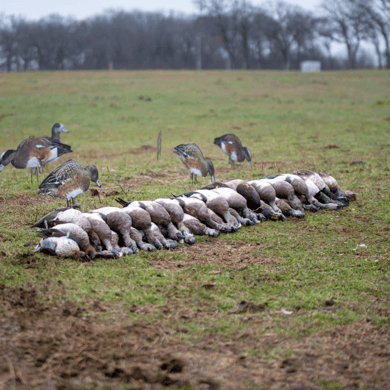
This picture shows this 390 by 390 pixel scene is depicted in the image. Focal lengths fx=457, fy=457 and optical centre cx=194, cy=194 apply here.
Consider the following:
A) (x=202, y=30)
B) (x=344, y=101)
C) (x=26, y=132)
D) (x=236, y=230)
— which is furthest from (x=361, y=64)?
(x=236, y=230)

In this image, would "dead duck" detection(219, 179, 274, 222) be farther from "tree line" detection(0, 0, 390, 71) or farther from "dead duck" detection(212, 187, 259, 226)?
"tree line" detection(0, 0, 390, 71)

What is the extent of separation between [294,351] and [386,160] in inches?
327

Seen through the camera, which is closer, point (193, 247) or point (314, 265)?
point (314, 265)

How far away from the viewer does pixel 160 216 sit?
196 inches

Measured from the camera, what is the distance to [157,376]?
271 cm

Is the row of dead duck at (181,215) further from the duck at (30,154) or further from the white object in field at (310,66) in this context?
the white object in field at (310,66)

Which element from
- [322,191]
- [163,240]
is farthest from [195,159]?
[163,240]

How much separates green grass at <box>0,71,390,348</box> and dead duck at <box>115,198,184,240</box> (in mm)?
347

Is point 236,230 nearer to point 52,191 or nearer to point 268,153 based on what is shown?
point 52,191

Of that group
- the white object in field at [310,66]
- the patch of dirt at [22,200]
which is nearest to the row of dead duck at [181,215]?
the patch of dirt at [22,200]

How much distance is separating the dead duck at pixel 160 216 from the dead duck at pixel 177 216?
0.06 meters

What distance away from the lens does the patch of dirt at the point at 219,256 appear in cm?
450

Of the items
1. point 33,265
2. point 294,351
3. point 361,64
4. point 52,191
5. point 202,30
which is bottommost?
point 294,351

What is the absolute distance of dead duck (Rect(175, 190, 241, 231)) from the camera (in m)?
5.54
